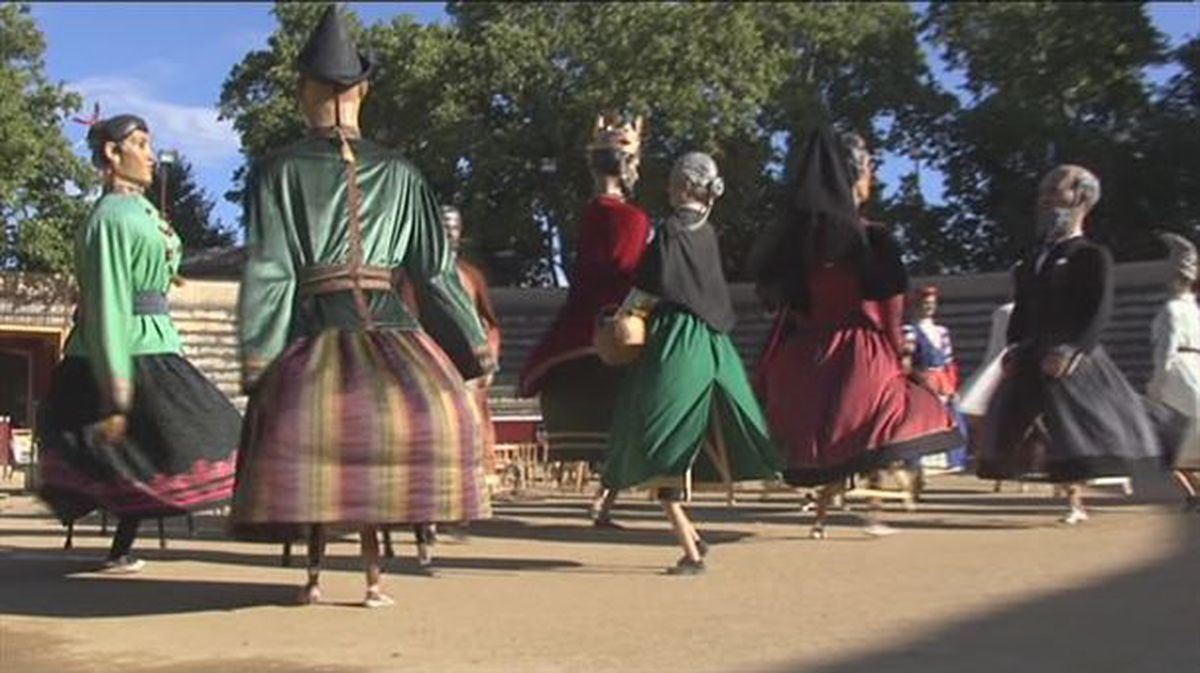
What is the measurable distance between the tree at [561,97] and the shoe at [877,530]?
885 inches

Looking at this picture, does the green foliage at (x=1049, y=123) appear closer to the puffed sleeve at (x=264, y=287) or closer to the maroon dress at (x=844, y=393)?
the maroon dress at (x=844, y=393)

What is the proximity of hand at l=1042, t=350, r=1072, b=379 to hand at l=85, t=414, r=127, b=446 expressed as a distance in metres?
4.67

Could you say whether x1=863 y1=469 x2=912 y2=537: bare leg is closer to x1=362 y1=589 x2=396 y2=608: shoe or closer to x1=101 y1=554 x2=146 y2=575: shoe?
x1=362 y1=589 x2=396 y2=608: shoe

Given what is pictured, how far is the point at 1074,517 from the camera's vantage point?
29.2 feet

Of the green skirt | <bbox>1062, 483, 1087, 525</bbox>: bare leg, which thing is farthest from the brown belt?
<bbox>1062, 483, 1087, 525</bbox>: bare leg

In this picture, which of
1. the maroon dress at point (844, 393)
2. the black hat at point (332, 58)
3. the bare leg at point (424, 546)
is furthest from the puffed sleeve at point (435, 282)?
the maroon dress at point (844, 393)

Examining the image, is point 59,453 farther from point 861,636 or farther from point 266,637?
point 861,636

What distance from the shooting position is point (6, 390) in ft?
84.0

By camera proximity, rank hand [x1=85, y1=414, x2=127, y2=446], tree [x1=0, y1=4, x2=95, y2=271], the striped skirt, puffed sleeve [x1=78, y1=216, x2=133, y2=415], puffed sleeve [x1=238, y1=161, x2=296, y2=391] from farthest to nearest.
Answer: tree [x1=0, y1=4, x2=95, y2=271]
hand [x1=85, y1=414, x2=127, y2=446]
puffed sleeve [x1=78, y1=216, x2=133, y2=415]
puffed sleeve [x1=238, y1=161, x2=296, y2=391]
the striped skirt

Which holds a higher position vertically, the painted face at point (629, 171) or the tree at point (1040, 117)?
the tree at point (1040, 117)

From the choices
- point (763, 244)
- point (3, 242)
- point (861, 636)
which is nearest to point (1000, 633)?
point (861, 636)

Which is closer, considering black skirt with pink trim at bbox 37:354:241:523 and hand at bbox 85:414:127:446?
hand at bbox 85:414:127:446

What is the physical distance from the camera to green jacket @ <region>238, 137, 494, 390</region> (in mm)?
5512

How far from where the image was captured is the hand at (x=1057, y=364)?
26.1 ft
